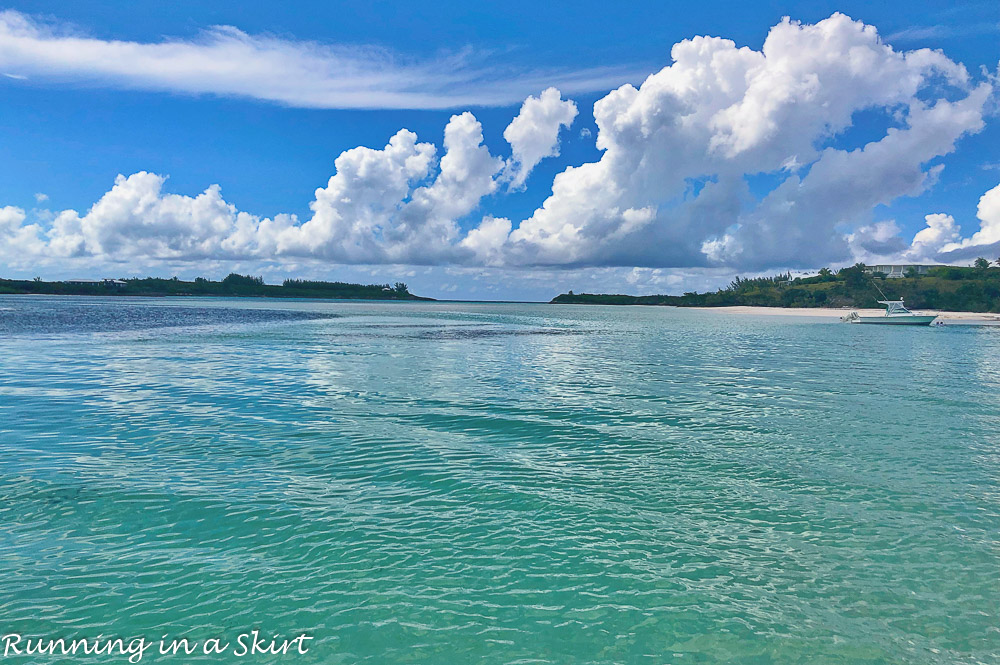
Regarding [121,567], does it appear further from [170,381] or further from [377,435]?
[170,381]

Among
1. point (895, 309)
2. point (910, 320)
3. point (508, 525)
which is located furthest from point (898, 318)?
point (508, 525)

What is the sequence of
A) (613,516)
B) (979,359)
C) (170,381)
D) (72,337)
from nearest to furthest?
(613,516) → (170,381) → (979,359) → (72,337)

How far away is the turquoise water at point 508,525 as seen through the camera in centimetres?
897

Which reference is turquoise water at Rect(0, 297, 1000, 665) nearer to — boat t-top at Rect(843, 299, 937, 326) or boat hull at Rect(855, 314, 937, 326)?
boat hull at Rect(855, 314, 937, 326)

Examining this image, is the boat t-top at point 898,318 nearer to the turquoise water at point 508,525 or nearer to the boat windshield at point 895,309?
the boat windshield at point 895,309

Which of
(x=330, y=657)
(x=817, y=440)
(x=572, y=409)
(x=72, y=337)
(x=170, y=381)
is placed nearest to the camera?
(x=330, y=657)

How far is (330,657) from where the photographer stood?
27.2 feet

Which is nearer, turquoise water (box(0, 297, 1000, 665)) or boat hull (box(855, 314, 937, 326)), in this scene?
turquoise water (box(0, 297, 1000, 665))

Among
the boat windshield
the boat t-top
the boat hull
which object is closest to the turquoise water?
the boat hull

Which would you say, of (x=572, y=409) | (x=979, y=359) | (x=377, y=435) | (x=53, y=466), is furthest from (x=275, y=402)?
(x=979, y=359)

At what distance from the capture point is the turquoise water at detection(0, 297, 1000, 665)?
29.4 feet

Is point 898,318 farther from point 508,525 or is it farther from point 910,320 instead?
point 508,525

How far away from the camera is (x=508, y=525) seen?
12.9 metres

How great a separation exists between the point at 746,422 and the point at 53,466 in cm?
2412
